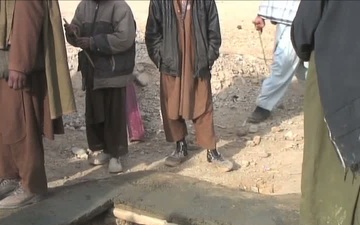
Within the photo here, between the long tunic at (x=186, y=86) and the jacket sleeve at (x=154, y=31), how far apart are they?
0.16 meters

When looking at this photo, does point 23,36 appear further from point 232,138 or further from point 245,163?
point 232,138

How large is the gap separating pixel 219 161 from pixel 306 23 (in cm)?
304

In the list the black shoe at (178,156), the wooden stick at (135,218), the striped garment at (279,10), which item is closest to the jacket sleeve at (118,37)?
the black shoe at (178,156)

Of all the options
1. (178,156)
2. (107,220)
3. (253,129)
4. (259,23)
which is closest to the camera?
(107,220)

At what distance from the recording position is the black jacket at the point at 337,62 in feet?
11.2

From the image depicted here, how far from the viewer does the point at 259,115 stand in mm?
7715

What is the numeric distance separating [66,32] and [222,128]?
8.27 ft

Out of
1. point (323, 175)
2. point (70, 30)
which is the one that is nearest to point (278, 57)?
point (70, 30)

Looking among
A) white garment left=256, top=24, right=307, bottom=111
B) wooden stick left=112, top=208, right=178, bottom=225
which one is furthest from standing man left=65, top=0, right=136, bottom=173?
white garment left=256, top=24, right=307, bottom=111

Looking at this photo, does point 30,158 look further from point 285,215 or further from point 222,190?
point 285,215

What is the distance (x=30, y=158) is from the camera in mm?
4887

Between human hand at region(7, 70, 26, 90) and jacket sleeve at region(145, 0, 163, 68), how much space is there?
1.67 metres

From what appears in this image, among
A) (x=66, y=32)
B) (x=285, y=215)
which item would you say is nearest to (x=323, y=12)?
(x=285, y=215)

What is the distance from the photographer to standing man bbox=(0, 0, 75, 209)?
180 inches
